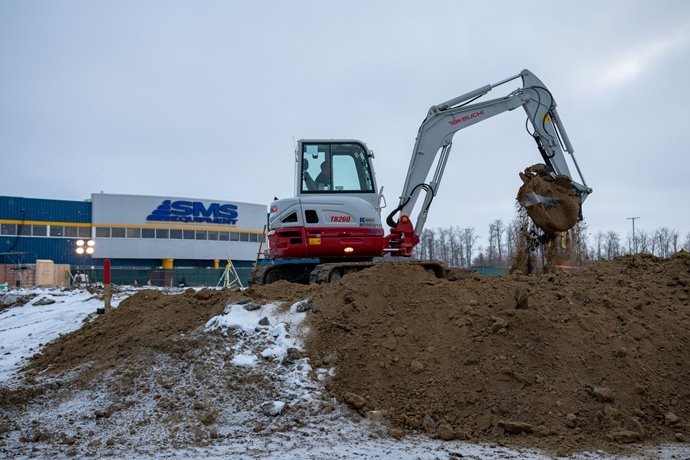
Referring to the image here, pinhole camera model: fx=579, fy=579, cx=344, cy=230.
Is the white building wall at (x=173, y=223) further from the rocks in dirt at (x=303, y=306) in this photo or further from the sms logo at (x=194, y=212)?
the rocks in dirt at (x=303, y=306)

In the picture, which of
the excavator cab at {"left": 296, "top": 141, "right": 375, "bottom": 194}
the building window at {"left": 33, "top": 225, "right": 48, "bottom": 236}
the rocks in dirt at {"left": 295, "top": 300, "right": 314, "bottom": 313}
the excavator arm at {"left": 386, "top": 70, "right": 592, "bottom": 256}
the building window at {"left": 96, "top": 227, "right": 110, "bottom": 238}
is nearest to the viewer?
the rocks in dirt at {"left": 295, "top": 300, "right": 314, "bottom": 313}

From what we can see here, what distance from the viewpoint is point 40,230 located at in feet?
132

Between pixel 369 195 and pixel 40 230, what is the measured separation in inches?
1430

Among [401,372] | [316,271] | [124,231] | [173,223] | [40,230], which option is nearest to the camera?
[401,372]

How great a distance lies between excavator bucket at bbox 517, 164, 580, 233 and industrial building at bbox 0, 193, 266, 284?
29.4 m

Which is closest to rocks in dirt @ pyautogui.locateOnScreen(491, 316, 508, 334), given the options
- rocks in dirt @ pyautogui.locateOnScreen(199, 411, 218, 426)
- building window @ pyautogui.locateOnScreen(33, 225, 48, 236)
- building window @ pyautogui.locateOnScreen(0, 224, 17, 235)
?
rocks in dirt @ pyautogui.locateOnScreen(199, 411, 218, 426)

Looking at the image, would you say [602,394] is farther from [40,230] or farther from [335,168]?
[40,230]

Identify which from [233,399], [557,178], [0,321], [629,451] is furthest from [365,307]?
[0,321]

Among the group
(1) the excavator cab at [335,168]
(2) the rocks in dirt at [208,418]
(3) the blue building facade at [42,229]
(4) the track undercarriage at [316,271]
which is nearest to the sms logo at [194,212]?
(3) the blue building facade at [42,229]

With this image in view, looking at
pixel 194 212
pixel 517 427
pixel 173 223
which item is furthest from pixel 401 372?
pixel 194 212

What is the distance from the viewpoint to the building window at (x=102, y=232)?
41062 millimetres

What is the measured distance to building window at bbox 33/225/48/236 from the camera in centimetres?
4003

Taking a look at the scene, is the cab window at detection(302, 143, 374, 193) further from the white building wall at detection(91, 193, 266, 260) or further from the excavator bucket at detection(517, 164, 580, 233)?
the white building wall at detection(91, 193, 266, 260)

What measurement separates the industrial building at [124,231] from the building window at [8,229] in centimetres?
6
